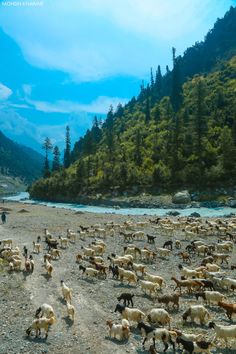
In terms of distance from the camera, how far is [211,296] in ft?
68.8

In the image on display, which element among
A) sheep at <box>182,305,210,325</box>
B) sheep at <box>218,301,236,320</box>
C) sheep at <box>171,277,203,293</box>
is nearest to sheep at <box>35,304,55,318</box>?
sheep at <box>182,305,210,325</box>

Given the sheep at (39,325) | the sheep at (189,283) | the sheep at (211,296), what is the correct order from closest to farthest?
the sheep at (39,325)
the sheep at (211,296)
the sheep at (189,283)

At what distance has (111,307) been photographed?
21078 mm

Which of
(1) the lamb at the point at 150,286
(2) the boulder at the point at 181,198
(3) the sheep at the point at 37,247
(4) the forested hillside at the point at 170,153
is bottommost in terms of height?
(1) the lamb at the point at 150,286

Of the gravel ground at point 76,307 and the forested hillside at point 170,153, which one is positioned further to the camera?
the forested hillside at point 170,153

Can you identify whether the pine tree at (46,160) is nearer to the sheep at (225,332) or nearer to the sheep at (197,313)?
the sheep at (197,313)

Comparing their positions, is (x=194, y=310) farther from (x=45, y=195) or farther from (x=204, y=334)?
(x=45, y=195)

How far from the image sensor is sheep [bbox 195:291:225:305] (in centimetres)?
2083

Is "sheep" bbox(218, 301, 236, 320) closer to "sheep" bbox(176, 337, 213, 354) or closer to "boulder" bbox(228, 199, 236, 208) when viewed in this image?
"sheep" bbox(176, 337, 213, 354)

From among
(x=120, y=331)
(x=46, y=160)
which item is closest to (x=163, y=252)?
(x=120, y=331)

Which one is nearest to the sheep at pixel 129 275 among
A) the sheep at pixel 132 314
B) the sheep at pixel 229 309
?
the sheep at pixel 132 314

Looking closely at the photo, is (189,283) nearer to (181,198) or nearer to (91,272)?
(91,272)

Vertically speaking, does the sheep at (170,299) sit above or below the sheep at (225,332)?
above

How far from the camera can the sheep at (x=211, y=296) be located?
20828 millimetres
